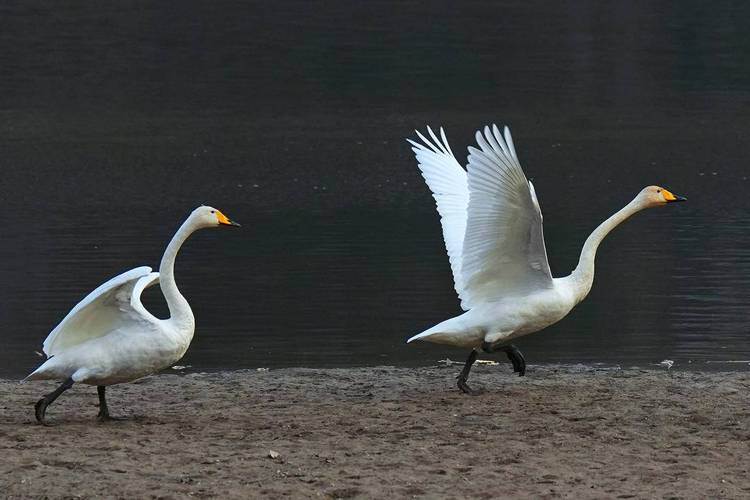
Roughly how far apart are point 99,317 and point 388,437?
1806 mm

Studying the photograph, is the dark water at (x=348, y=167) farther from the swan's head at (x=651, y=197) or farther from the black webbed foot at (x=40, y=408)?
the black webbed foot at (x=40, y=408)

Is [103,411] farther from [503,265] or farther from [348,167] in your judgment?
[348,167]

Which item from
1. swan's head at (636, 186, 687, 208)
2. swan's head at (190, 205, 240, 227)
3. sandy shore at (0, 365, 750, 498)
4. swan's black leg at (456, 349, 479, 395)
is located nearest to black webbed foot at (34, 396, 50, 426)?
sandy shore at (0, 365, 750, 498)

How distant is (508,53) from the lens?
127 ft

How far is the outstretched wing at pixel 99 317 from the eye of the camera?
8.21m

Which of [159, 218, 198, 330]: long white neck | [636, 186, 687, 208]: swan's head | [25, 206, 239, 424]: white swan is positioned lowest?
[25, 206, 239, 424]: white swan

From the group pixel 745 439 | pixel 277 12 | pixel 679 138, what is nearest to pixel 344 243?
pixel 745 439

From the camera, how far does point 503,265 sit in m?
9.41

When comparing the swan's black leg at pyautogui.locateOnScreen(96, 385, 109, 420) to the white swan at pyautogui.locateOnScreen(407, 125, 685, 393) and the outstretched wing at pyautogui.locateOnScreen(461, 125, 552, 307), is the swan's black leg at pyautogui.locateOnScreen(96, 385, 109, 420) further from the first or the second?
the outstretched wing at pyautogui.locateOnScreen(461, 125, 552, 307)

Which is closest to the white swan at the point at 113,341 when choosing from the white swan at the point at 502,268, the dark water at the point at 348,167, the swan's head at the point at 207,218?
the swan's head at the point at 207,218

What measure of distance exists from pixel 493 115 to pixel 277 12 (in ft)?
76.2

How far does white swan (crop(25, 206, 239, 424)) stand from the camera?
27.1ft

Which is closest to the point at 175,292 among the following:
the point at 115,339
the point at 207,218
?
the point at 115,339

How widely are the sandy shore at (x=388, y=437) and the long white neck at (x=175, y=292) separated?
593 mm
